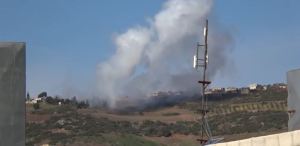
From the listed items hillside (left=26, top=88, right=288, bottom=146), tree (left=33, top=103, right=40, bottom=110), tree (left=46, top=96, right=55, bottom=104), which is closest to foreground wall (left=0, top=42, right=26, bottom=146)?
hillside (left=26, top=88, right=288, bottom=146)

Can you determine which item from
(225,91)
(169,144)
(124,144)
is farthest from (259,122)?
(225,91)

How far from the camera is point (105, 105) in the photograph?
106 meters

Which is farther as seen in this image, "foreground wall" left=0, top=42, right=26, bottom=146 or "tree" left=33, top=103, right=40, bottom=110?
"tree" left=33, top=103, right=40, bottom=110

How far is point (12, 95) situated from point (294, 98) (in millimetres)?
13091

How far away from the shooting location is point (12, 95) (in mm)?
15594

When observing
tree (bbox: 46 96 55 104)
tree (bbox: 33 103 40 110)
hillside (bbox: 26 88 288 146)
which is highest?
tree (bbox: 46 96 55 104)

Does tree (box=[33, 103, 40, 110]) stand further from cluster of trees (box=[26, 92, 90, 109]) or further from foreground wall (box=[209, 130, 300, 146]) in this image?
foreground wall (box=[209, 130, 300, 146])

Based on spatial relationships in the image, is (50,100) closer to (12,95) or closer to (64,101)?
(64,101)

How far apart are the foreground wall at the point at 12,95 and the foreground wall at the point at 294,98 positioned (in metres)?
11.6

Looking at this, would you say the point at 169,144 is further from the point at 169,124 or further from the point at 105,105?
the point at 105,105

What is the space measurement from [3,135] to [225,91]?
101266 mm

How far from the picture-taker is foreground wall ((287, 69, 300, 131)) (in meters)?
24.2

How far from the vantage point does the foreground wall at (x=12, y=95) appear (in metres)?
15.4

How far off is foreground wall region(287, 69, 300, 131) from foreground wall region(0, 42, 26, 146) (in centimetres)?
1162
